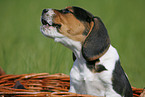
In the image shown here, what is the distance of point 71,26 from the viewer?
7.20 feet

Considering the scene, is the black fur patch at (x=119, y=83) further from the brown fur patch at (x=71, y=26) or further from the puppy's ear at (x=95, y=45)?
the brown fur patch at (x=71, y=26)

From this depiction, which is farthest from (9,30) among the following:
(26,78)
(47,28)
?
(47,28)

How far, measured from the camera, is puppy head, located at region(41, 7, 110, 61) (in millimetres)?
2154

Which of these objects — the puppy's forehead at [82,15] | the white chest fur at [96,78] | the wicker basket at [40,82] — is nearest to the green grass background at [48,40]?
the wicker basket at [40,82]

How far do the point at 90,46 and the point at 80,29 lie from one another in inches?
7.3

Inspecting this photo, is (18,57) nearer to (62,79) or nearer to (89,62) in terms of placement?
(62,79)

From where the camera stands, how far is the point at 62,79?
118 inches

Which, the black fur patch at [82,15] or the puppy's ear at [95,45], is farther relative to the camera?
the black fur patch at [82,15]

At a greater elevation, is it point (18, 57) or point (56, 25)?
point (56, 25)

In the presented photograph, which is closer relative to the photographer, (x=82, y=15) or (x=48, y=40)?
(x=82, y=15)

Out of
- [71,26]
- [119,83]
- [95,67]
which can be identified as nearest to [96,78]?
[95,67]

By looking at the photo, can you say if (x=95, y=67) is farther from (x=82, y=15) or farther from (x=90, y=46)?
(x=82, y=15)

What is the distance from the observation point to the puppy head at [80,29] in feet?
7.07

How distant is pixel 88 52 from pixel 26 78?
1106 millimetres
